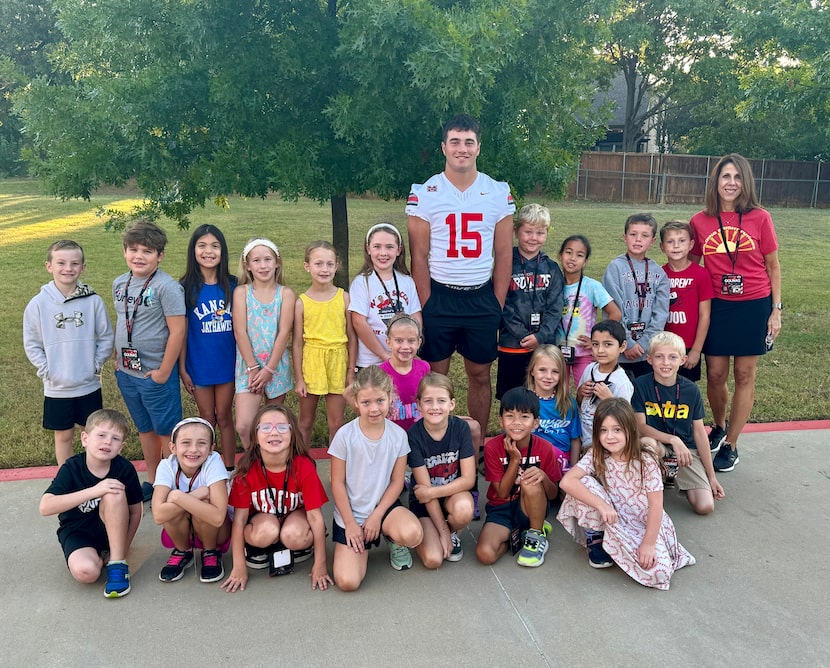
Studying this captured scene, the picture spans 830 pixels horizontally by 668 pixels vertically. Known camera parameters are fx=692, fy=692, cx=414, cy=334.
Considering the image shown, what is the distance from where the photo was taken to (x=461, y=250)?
13.9ft

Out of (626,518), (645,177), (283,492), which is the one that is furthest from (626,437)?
(645,177)

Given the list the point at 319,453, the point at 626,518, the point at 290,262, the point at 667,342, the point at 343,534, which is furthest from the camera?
the point at 290,262

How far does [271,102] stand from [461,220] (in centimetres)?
198

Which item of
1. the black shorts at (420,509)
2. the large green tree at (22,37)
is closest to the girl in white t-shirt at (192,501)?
the black shorts at (420,509)

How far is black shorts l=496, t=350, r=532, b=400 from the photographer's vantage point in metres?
4.50

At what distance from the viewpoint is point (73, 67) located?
19.7 ft

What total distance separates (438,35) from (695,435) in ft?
9.29

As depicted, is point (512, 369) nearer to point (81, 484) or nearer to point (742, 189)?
point (742, 189)

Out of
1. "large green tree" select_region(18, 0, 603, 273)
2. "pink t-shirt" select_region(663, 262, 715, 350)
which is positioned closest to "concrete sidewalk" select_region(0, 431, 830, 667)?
"pink t-shirt" select_region(663, 262, 715, 350)

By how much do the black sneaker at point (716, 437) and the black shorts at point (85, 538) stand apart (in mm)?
3871

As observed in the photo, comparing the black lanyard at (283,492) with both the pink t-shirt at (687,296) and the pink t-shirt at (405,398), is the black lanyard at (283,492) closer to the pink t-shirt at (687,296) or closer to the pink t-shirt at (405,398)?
the pink t-shirt at (405,398)

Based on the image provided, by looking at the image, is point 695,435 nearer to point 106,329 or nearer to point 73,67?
point 106,329

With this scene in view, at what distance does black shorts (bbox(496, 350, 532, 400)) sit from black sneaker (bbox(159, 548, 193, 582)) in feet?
6.93

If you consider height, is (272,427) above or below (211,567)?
above
